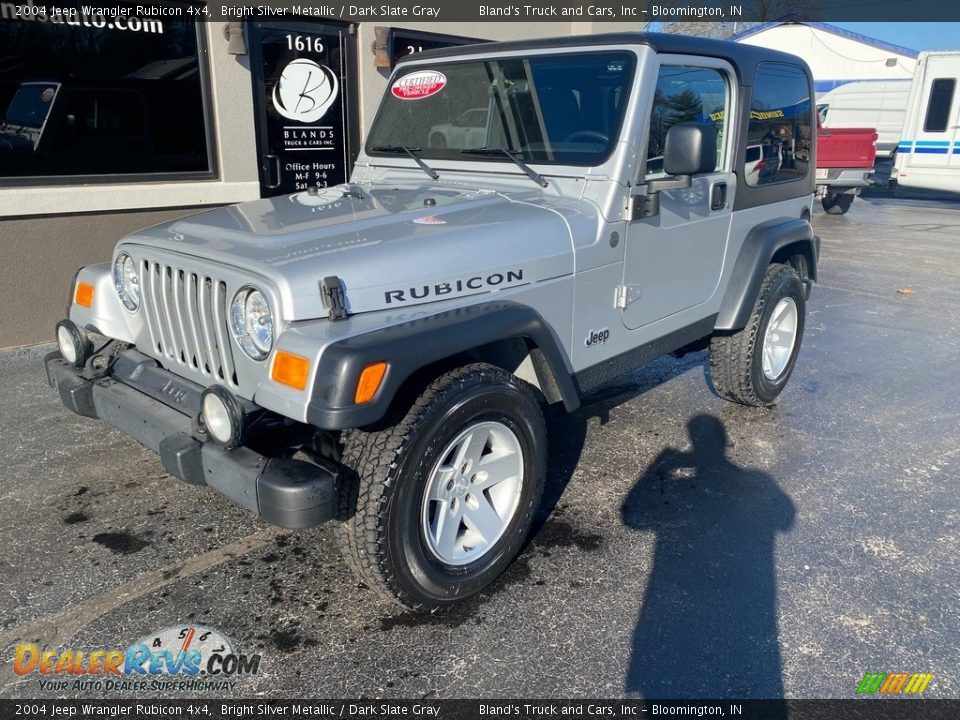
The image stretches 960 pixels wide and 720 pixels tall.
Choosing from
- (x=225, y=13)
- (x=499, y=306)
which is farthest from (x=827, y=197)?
(x=499, y=306)

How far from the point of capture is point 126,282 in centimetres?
302

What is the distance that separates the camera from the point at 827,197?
14.7 meters

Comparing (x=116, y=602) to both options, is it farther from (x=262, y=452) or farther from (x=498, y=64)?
(x=498, y=64)

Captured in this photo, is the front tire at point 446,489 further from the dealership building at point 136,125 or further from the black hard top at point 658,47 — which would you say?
the dealership building at point 136,125

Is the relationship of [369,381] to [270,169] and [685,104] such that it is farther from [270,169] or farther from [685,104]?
[270,169]

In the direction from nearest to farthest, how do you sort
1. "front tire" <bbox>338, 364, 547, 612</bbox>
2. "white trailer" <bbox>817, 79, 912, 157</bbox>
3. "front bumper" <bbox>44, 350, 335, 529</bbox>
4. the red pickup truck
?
1. "front bumper" <bbox>44, 350, 335, 529</bbox>
2. "front tire" <bbox>338, 364, 547, 612</bbox>
3. the red pickup truck
4. "white trailer" <bbox>817, 79, 912, 157</bbox>

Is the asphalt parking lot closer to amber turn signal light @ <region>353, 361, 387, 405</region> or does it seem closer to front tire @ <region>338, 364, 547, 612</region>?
front tire @ <region>338, 364, 547, 612</region>

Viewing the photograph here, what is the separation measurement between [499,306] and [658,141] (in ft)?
4.14

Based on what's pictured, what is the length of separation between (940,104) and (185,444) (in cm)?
1725

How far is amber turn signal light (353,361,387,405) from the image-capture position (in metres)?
2.15

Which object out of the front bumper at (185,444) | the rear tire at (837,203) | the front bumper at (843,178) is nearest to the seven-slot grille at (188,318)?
the front bumper at (185,444)

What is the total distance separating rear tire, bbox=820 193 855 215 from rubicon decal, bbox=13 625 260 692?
14.9m

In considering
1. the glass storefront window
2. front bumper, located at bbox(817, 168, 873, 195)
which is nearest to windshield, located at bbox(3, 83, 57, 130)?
the glass storefront window

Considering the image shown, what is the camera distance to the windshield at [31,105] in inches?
210
